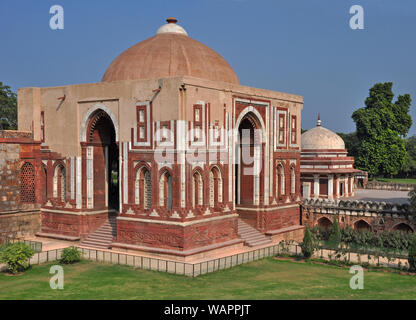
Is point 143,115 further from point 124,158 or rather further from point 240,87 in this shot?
point 240,87

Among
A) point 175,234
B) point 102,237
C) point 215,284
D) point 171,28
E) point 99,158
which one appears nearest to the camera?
point 215,284

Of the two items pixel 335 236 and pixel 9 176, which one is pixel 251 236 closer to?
pixel 335 236

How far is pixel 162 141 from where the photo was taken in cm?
2403

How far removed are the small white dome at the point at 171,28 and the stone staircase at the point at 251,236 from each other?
11984 millimetres

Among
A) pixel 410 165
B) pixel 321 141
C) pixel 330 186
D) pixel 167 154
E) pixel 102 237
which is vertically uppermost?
pixel 321 141

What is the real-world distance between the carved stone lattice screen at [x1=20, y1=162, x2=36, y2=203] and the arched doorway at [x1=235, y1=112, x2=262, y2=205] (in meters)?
12.0

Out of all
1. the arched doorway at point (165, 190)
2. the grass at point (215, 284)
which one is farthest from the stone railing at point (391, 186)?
the arched doorway at point (165, 190)

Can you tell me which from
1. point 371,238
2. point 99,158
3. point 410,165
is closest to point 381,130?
point 410,165

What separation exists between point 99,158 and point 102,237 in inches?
174

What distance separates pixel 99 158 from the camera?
92.4 ft

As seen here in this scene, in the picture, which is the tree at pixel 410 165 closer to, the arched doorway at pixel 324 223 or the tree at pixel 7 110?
the arched doorway at pixel 324 223

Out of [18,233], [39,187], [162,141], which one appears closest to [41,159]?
[39,187]

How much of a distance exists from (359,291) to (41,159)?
18971 millimetres

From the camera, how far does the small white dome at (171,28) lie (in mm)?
30047
